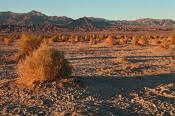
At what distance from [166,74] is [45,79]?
584cm

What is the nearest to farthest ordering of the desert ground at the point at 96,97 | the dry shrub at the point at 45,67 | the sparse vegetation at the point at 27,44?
1. the desert ground at the point at 96,97
2. the dry shrub at the point at 45,67
3. the sparse vegetation at the point at 27,44

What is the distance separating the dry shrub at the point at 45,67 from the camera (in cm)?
701

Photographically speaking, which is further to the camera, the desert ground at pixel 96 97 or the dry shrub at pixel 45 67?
the dry shrub at pixel 45 67

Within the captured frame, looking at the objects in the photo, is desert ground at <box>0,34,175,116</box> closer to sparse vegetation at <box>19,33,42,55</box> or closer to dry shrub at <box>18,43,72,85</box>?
dry shrub at <box>18,43,72,85</box>

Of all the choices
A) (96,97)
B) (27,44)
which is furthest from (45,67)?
(27,44)

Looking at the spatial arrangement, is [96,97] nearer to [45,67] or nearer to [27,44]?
[45,67]

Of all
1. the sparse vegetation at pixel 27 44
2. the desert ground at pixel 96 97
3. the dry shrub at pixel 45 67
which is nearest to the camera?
the desert ground at pixel 96 97

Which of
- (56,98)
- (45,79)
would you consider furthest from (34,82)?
(56,98)

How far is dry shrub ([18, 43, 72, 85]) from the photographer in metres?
7.01

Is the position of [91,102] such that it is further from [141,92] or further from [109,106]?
[141,92]

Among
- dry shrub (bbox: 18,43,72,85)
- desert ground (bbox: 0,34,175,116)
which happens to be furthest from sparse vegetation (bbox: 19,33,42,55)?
dry shrub (bbox: 18,43,72,85)

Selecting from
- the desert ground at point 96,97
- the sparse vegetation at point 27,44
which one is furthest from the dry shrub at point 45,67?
the sparse vegetation at point 27,44

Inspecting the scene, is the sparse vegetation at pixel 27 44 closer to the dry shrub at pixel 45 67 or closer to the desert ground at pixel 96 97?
the desert ground at pixel 96 97

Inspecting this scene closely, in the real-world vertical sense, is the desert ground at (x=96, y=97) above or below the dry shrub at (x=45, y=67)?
below
